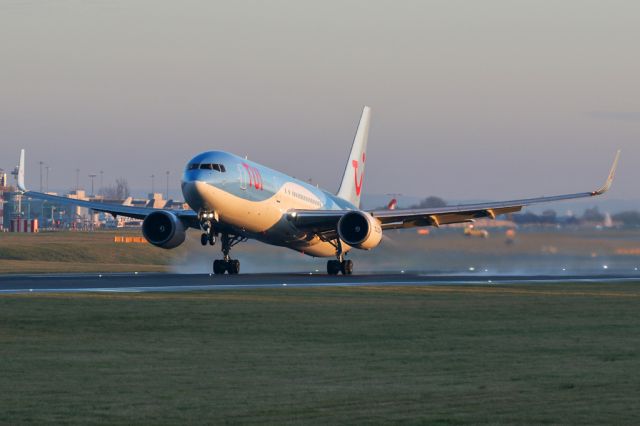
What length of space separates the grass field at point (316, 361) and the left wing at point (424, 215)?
23.7 meters

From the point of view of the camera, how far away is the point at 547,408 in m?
15.6

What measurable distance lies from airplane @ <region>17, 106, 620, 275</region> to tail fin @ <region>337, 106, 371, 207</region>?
5459mm

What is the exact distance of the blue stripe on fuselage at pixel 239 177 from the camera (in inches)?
2144

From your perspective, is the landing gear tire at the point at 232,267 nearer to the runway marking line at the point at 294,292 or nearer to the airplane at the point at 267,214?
the airplane at the point at 267,214

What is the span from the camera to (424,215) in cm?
6481

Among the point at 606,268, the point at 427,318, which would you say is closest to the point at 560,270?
the point at 606,268

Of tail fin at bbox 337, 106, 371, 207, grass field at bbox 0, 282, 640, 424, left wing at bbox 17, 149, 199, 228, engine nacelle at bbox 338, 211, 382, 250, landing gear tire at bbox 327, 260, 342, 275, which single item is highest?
tail fin at bbox 337, 106, 371, 207

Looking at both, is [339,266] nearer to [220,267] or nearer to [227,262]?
→ [227,262]

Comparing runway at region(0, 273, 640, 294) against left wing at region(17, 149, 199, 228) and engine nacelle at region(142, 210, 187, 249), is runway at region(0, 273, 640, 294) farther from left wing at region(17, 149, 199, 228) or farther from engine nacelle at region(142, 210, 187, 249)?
left wing at region(17, 149, 199, 228)

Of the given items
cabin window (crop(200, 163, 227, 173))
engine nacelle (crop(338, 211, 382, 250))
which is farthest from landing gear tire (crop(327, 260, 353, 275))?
cabin window (crop(200, 163, 227, 173))

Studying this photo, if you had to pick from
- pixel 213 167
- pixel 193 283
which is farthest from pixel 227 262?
pixel 193 283

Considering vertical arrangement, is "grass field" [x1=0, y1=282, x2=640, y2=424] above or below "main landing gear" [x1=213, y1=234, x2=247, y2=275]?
below

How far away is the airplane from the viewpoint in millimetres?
54625

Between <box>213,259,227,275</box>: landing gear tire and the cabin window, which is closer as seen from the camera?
the cabin window
